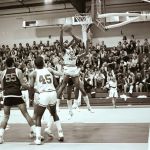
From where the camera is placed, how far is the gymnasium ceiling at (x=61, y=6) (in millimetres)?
25394

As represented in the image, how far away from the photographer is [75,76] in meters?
9.63

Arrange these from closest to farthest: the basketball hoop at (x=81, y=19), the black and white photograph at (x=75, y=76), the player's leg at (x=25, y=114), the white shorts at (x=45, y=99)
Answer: the white shorts at (x=45, y=99)
the black and white photograph at (x=75, y=76)
the player's leg at (x=25, y=114)
the basketball hoop at (x=81, y=19)

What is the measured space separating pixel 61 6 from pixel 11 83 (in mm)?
21060

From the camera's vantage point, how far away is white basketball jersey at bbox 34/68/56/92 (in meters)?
7.10

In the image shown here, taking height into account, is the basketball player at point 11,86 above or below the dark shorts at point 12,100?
above

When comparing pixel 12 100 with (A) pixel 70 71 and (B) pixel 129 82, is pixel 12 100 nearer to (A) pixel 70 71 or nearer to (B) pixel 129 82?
(A) pixel 70 71

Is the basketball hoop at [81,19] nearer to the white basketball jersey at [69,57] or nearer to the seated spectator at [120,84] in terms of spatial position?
the seated spectator at [120,84]

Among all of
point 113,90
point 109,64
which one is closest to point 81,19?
point 109,64

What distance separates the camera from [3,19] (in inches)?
1161

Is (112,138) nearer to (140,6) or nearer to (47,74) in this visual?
(47,74)

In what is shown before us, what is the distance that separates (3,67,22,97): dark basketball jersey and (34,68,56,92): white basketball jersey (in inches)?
20.1

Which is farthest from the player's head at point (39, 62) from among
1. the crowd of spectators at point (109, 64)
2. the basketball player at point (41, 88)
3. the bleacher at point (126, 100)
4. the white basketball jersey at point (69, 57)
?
the bleacher at point (126, 100)

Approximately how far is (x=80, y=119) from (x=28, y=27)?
61.5ft

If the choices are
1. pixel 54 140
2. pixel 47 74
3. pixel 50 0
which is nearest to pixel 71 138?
pixel 54 140
